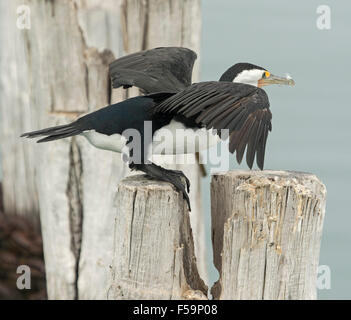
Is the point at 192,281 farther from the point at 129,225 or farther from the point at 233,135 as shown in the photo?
the point at 233,135

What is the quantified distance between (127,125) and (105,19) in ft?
5.95

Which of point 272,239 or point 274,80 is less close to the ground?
point 274,80

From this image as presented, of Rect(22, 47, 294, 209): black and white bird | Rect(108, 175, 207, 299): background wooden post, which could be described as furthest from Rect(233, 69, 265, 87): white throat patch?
Rect(108, 175, 207, 299): background wooden post

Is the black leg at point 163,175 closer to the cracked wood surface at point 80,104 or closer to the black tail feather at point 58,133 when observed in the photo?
the black tail feather at point 58,133

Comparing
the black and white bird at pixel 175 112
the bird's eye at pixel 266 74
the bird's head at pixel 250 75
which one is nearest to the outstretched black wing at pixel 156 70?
the black and white bird at pixel 175 112

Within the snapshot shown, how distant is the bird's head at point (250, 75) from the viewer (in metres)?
5.72

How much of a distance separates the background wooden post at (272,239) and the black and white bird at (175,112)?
186 mm

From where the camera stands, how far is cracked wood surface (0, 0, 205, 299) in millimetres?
6609

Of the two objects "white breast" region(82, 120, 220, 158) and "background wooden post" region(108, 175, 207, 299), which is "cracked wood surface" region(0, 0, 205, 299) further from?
"background wooden post" region(108, 175, 207, 299)

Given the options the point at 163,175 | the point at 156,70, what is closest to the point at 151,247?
the point at 163,175

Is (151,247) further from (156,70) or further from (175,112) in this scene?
(156,70)

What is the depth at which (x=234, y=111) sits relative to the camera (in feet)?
14.8

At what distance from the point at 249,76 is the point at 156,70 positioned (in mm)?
590
